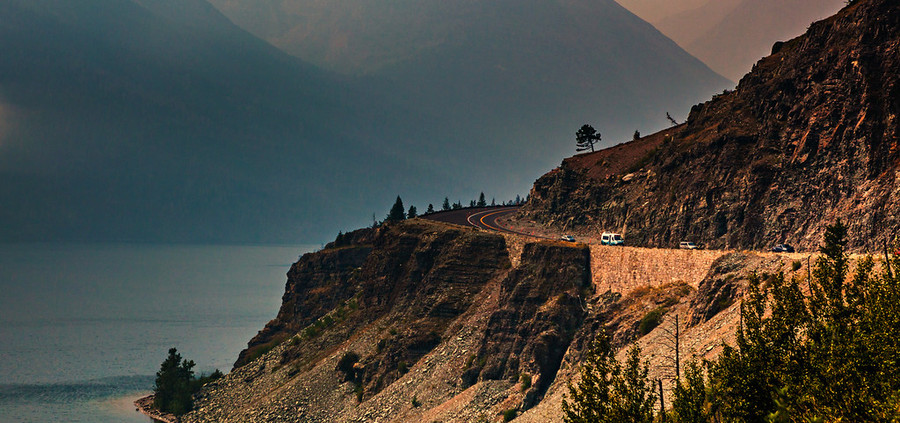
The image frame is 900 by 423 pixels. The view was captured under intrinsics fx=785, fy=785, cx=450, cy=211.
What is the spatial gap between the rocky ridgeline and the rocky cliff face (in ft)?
41.6

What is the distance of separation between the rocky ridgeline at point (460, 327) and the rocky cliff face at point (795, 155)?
41.6 ft

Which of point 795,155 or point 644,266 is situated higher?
point 795,155

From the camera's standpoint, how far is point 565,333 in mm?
83188

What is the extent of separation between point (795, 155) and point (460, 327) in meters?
47.3

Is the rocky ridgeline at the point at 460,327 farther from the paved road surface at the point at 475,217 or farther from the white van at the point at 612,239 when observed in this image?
the paved road surface at the point at 475,217

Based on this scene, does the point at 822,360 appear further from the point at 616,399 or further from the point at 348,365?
the point at 348,365

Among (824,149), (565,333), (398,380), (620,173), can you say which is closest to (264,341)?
(398,380)

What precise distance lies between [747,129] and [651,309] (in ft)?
107

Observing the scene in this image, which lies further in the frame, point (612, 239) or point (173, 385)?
point (173, 385)

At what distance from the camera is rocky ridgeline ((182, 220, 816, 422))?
229 ft

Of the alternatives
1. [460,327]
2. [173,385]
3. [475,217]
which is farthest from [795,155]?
[173,385]

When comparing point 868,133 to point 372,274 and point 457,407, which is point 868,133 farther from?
point 372,274

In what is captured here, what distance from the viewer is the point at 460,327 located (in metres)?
106

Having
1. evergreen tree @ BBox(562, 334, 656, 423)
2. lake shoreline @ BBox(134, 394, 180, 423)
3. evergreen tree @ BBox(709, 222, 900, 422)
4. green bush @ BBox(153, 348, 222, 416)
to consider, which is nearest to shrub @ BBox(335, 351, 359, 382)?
lake shoreline @ BBox(134, 394, 180, 423)
